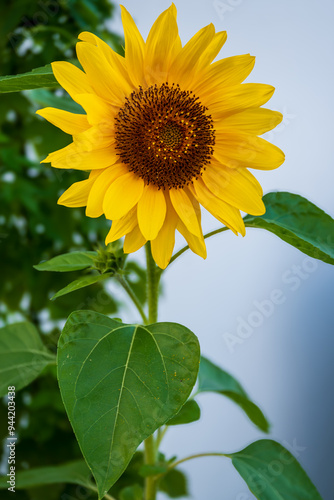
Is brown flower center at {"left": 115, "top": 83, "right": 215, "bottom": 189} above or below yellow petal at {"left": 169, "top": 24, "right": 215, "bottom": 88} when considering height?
below

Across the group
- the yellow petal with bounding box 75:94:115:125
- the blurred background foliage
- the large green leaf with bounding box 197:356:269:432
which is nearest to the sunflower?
the yellow petal with bounding box 75:94:115:125

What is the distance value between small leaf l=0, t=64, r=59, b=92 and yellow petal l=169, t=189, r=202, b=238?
167 mm

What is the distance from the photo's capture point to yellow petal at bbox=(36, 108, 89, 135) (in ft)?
1.60

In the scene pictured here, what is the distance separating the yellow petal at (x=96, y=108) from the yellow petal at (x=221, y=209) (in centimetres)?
11

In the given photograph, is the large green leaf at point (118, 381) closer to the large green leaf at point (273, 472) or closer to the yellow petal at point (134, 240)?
the yellow petal at point (134, 240)

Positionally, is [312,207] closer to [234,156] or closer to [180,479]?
[234,156]

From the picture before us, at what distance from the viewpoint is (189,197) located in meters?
0.54

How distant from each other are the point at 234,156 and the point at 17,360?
0.43m

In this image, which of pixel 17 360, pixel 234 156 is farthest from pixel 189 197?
pixel 17 360

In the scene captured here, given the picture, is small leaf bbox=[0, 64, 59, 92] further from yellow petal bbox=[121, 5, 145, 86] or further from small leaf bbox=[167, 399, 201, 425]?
small leaf bbox=[167, 399, 201, 425]

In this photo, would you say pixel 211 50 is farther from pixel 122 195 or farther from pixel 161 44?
pixel 122 195

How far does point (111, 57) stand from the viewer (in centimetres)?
49

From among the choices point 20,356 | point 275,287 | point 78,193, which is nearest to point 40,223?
point 20,356

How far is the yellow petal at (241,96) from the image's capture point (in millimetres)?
507
